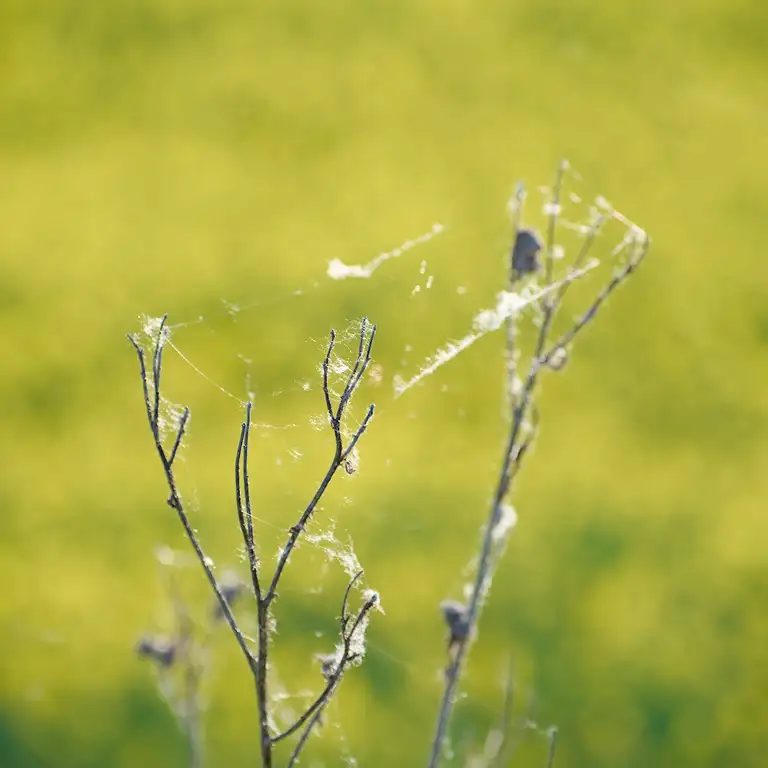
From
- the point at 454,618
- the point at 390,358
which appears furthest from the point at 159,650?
the point at 390,358

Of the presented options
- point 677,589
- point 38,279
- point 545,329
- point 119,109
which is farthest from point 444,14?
point 545,329

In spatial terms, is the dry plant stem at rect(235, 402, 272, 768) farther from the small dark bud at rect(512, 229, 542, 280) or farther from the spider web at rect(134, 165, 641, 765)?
the spider web at rect(134, 165, 641, 765)

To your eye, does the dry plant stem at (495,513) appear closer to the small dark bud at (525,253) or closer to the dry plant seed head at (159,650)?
the small dark bud at (525,253)

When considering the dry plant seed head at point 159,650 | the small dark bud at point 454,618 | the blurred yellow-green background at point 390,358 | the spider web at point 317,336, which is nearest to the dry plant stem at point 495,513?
the small dark bud at point 454,618

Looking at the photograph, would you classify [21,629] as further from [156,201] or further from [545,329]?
[545,329]

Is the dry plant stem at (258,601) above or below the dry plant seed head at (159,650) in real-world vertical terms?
below

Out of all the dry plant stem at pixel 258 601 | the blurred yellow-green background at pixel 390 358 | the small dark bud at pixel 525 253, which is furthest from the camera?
the blurred yellow-green background at pixel 390 358
